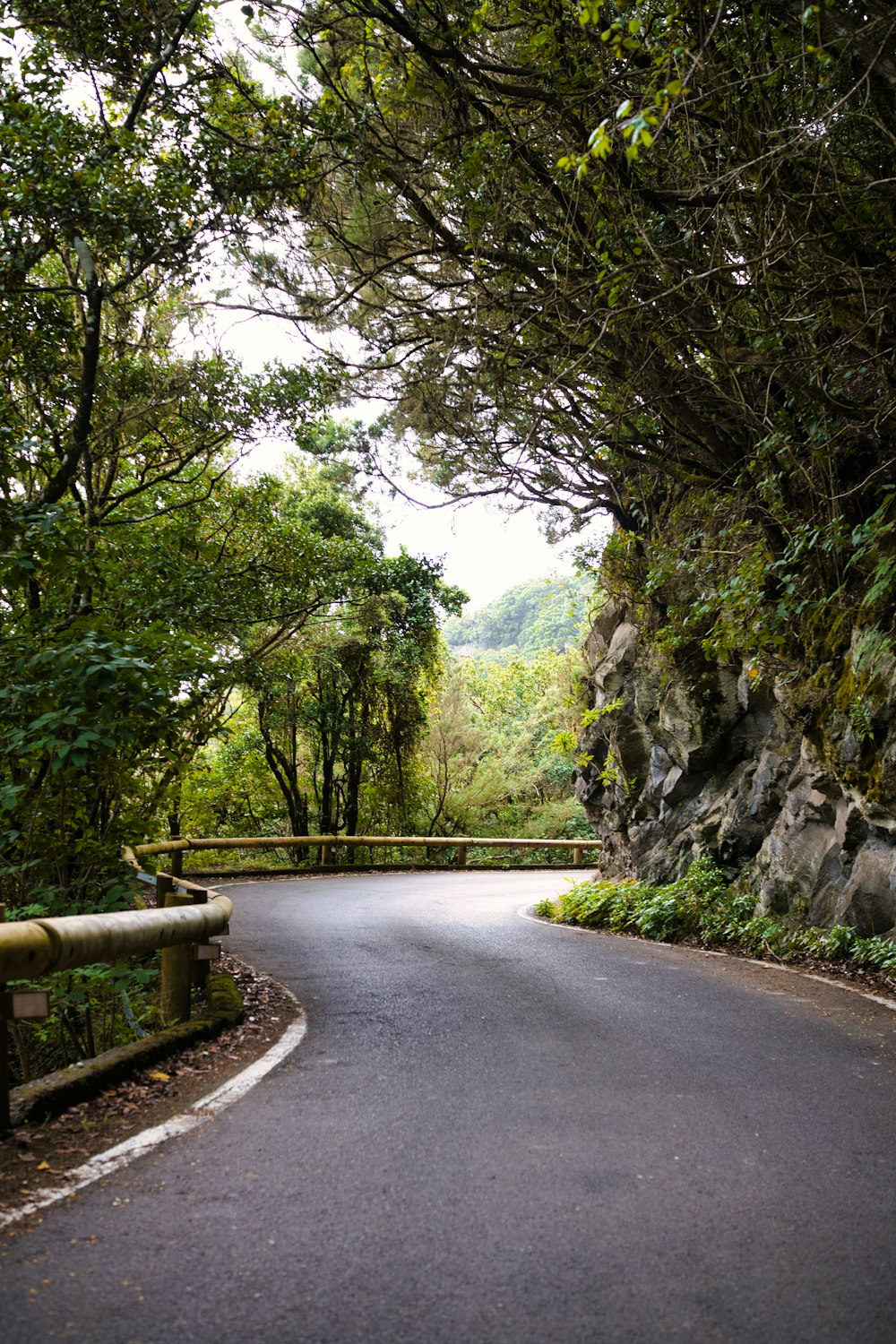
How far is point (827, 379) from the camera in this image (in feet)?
28.9

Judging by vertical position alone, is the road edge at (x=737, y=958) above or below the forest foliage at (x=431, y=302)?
below

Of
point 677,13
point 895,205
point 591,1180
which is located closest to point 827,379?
point 895,205

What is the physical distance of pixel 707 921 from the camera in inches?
448

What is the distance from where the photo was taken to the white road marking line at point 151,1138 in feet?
10.9

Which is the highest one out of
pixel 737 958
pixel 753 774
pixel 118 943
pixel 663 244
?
pixel 663 244

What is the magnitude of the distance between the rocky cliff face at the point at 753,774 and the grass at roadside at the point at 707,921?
23 centimetres

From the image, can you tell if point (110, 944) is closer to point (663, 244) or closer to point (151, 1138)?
point (151, 1138)

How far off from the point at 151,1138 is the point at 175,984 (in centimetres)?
225

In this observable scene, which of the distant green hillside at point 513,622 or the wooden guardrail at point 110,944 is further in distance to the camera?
the distant green hillside at point 513,622

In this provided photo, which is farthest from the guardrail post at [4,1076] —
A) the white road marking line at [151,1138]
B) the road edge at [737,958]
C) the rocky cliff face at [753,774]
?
the rocky cliff face at [753,774]

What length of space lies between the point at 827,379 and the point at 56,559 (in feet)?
23.0

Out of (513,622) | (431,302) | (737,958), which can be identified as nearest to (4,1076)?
(737,958)

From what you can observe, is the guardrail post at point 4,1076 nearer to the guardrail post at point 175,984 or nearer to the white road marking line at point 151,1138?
the white road marking line at point 151,1138

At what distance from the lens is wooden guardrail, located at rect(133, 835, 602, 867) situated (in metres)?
15.5
